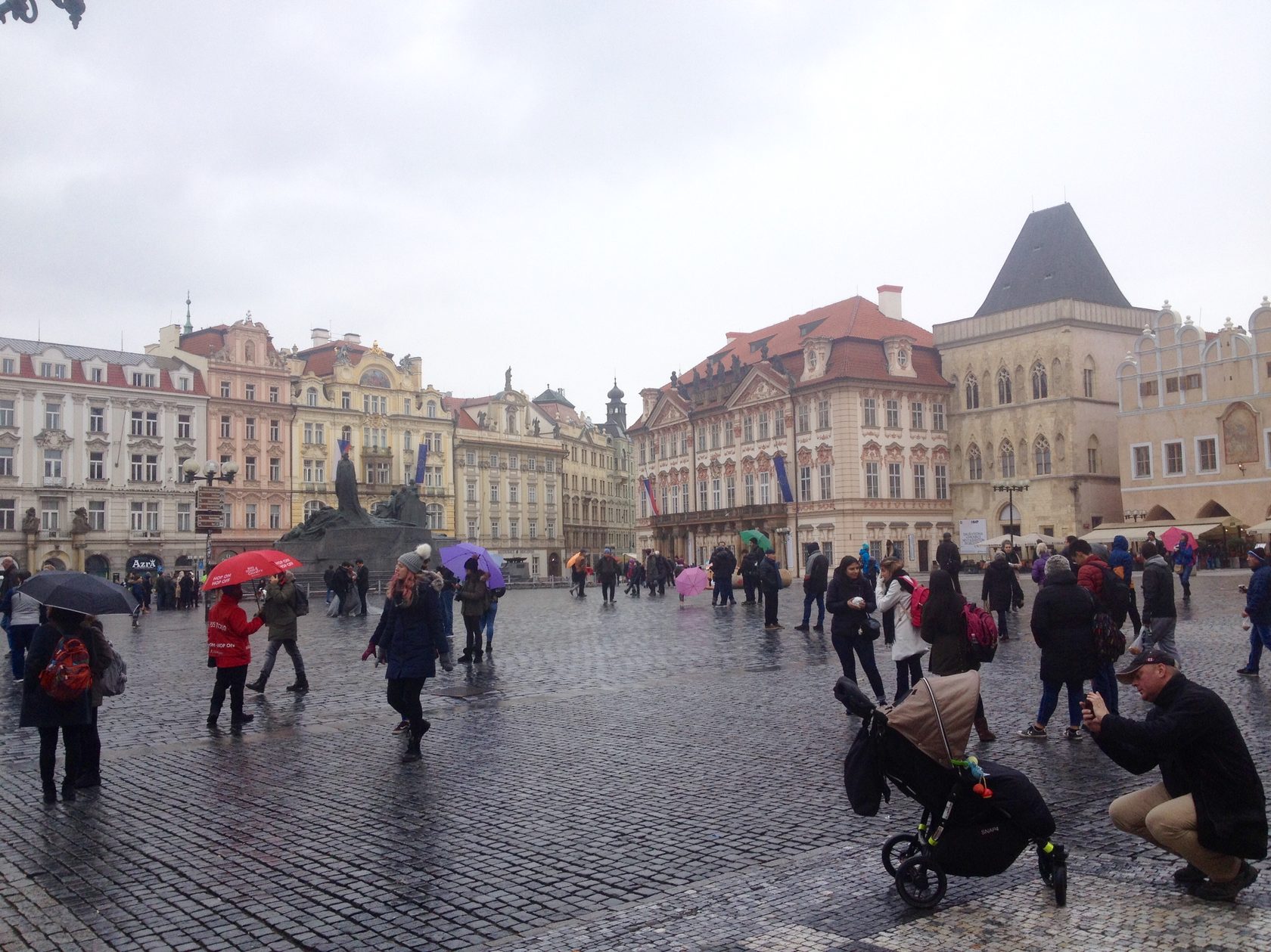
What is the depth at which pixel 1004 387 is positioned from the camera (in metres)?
64.2

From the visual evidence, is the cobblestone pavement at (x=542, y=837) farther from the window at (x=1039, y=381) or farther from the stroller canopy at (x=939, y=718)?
the window at (x=1039, y=381)

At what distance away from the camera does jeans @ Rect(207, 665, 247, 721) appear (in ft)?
37.2

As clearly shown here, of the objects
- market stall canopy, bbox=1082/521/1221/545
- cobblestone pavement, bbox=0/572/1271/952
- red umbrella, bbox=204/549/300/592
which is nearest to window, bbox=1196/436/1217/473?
market stall canopy, bbox=1082/521/1221/545

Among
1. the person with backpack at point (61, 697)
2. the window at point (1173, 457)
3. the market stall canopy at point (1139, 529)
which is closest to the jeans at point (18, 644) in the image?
the person with backpack at point (61, 697)

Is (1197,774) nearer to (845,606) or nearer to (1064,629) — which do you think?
(1064,629)

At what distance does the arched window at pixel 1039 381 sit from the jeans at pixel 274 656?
54.2m

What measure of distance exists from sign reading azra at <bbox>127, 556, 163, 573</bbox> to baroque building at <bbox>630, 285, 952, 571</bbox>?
31937mm

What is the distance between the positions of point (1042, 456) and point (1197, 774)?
5986 cm

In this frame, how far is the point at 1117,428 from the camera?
60.3 metres

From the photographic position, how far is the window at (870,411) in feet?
213

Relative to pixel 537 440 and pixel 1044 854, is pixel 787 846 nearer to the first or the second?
pixel 1044 854

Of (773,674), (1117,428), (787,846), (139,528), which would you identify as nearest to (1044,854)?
(787,846)

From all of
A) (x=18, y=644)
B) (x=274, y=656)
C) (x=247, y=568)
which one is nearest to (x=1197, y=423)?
(x=274, y=656)

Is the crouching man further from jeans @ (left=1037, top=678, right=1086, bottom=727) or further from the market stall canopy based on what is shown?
the market stall canopy
